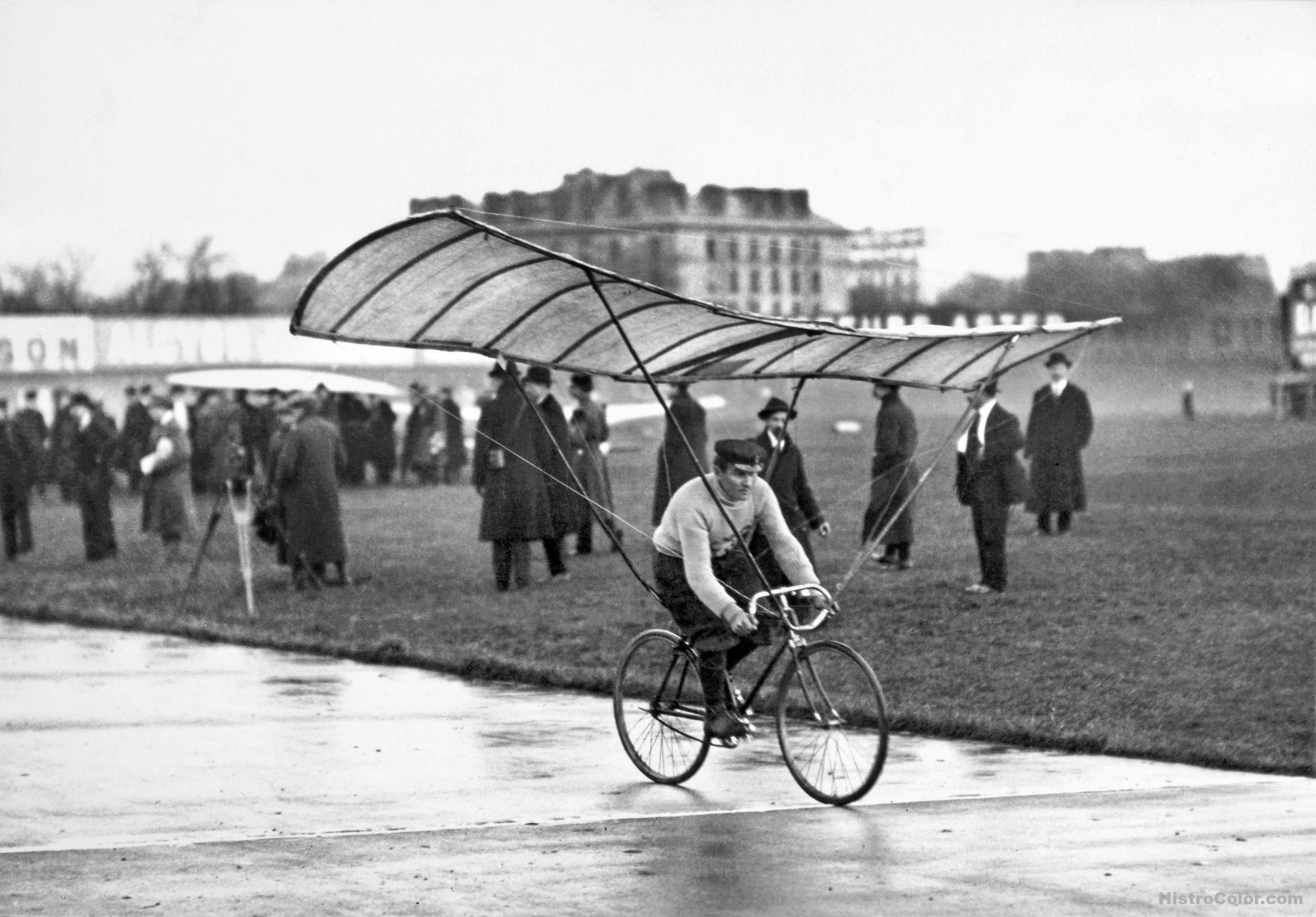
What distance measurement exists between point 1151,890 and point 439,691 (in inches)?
269

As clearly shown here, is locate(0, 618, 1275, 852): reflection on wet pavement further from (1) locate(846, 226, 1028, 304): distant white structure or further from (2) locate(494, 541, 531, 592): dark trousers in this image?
(1) locate(846, 226, 1028, 304): distant white structure

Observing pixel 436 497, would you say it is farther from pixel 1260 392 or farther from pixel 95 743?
pixel 95 743

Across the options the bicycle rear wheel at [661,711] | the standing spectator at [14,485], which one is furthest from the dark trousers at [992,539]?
the standing spectator at [14,485]

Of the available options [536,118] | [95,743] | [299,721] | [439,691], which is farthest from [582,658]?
[536,118]

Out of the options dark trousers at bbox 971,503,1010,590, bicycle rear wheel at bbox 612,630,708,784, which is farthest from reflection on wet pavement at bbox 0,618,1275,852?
dark trousers at bbox 971,503,1010,590

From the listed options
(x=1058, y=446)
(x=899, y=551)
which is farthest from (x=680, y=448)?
(x=1058, y=446)

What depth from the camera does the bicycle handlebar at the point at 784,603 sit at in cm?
900

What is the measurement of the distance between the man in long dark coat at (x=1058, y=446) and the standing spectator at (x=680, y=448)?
9.98ft

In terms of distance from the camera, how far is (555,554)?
1833 centimetres

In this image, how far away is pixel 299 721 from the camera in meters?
11.6

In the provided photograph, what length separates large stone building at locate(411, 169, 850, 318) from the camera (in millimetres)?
18984

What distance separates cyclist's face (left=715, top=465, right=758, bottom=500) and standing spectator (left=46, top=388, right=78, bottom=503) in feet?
57.6

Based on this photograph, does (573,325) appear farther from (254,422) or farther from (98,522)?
(254,422)

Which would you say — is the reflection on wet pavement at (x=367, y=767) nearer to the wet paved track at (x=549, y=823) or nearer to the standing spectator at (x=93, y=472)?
the wet paved track at (x=549, y=823)
